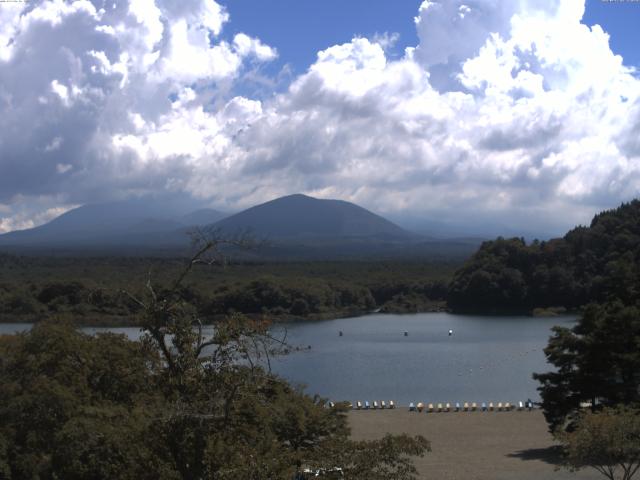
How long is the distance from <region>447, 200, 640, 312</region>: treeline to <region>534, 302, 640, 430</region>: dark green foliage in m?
42.1

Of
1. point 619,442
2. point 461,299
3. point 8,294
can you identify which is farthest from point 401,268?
point 619,442

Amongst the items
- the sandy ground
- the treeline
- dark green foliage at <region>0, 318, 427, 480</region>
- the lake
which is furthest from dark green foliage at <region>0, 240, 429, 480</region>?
the treeline

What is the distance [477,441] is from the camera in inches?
768

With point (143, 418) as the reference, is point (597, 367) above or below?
below

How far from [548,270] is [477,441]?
146 feet

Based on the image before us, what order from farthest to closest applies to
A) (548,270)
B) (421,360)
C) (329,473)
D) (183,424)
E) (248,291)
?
(548,270), (248,291), (421,360), (329,473), (183,424)

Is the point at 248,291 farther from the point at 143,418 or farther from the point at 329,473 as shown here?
the point at 143,418

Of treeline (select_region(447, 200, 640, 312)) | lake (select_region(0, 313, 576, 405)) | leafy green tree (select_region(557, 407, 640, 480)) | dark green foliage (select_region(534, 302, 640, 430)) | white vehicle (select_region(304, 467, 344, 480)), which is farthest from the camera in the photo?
treeline (select_region(447, 200, 640, 312))

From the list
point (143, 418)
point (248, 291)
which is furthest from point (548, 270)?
point (143, 418)

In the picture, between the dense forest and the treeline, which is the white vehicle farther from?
the treeline

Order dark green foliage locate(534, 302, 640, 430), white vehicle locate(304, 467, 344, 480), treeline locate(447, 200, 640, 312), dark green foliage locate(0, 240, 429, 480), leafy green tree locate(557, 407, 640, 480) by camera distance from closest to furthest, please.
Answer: dark green foliage locate(0, 240, 429, 480) → white vehicle locate(304, 467, 344, 480) → leafy green tree locate(557, 407, 640, 480) → dark green foliage locate(534, 302, 640, 430) → treeline locate(447, 200, 640, 312)

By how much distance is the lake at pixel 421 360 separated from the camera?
2838 cm

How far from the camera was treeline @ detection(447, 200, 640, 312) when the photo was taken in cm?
6053

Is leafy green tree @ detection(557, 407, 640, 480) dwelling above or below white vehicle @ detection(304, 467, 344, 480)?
below
